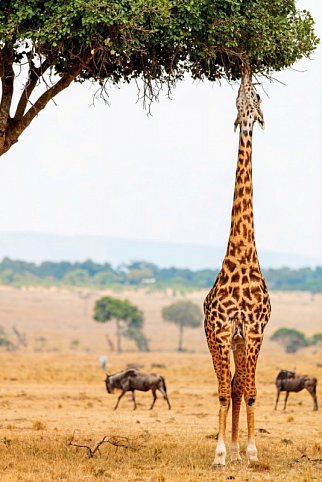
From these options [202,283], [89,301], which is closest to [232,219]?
[89,301]

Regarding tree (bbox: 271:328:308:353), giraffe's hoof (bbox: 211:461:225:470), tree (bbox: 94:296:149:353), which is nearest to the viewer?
giraffe's hoof (bbox: 211:461:225:470)

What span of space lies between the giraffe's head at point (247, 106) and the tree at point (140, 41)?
418mm

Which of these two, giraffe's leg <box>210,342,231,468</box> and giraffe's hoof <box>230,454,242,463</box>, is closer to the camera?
giraffe's leg <box>210,342,231,468</box>

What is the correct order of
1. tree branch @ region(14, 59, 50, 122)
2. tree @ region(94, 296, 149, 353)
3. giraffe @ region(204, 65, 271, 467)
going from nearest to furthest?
giraffe @ region(204, 65, 271, 467), tree branch @ region(14, 59, 50, 122), tree @ region(94, 296, 149, 353)

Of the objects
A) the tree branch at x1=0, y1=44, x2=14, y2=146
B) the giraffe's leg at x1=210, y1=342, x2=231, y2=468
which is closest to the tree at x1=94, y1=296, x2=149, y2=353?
the tree branch at x1=0, y1=44, x2=14, y2=146

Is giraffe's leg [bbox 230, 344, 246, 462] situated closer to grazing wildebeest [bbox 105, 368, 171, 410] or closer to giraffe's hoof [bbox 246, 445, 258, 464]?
giraffe's hoof [bbox 246, 445, 258, 464]

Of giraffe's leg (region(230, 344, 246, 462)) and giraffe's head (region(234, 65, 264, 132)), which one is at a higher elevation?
giraffe's head (region(234, 65, 264, 132))

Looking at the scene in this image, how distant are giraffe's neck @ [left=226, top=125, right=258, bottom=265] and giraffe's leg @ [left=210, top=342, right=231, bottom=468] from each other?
1304 mm

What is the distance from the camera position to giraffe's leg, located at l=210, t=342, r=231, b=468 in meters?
13.9

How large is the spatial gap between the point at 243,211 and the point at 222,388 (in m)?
2.59

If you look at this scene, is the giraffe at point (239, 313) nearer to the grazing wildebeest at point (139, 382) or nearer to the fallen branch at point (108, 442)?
the fallen branch at point (108, 442)

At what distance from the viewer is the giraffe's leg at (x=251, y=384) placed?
555 inches

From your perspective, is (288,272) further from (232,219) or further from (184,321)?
(232,219)

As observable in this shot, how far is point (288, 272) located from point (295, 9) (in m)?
157
